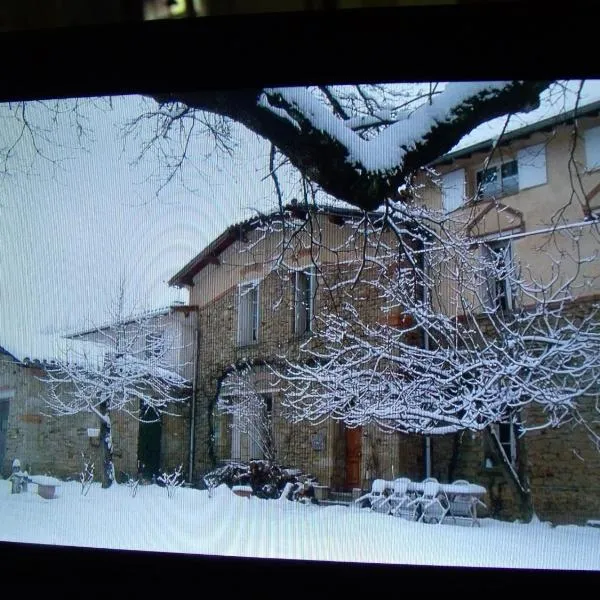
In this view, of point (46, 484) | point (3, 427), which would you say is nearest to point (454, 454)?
point (46, 484)

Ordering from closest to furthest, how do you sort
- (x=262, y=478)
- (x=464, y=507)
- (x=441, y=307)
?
(x=464, y=507) < (x=262, y=478) < (x=441, y=307)

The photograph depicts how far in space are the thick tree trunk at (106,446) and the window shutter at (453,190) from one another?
1137mm

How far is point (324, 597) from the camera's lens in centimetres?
165

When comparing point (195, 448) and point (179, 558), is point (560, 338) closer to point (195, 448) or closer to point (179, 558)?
point (195, 448)

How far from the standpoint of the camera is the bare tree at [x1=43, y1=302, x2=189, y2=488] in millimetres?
1887

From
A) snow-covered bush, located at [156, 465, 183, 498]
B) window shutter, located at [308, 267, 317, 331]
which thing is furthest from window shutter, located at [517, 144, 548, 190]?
snow-covered bush, located at [156, 465, 183, 498]

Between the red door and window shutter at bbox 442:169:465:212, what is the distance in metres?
0.68

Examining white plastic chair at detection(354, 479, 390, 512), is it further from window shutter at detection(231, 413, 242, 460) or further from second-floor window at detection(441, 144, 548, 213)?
second-floor window at detection(441, 144, 548, 213)

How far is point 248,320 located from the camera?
6.19 ft

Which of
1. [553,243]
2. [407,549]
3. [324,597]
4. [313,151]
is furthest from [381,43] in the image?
[324,597]

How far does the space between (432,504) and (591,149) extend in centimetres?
100

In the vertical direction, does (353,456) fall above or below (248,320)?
below

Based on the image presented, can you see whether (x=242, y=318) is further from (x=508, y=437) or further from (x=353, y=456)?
(x=508, y=437)

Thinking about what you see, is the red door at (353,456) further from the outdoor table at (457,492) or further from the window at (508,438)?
the window at (508,438)
